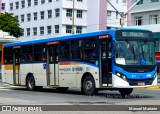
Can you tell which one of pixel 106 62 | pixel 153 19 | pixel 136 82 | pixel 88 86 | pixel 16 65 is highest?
pixel 153 19

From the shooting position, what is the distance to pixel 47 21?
7912cm

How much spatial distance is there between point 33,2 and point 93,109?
230 ft

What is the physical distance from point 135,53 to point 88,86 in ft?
9.47

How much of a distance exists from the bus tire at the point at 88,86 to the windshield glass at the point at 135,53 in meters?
1.91

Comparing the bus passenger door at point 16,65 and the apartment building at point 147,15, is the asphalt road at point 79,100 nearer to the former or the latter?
the bus passenger door at point 16,65

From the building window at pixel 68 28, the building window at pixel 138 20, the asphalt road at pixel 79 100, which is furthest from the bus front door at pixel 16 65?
the building window at pixel 68 28

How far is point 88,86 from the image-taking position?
68.3ft

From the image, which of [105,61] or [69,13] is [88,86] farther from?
[69,13]

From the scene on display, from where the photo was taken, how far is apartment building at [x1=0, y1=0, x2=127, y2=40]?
76375 mm

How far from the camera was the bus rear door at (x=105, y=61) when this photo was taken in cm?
1959

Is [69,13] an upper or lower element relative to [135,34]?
upper

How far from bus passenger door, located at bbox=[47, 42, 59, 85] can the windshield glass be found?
5058 millimetres

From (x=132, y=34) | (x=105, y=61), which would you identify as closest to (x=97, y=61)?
(x=105, y=61)

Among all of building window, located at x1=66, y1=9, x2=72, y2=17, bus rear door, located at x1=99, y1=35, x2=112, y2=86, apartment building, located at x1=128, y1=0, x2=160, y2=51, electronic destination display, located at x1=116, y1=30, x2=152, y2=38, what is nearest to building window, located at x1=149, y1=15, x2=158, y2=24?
apartment building, located at x1=128, y1=0, x2=160, y2=51
